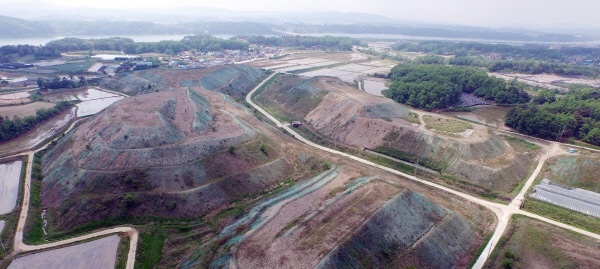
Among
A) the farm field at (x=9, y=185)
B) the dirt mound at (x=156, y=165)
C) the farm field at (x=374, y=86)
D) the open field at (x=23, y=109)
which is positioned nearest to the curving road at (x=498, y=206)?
the dirt mound at (x=156, y=165)

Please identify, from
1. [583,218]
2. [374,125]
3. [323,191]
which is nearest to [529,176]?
[583,218]

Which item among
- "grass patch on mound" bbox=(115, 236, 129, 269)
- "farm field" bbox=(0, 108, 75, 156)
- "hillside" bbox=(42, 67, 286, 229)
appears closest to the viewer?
"grass patch on mound" bbox=(115, 236, 129, 269)

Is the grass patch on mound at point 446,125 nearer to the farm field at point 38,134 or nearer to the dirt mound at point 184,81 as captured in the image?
the dirt mound at point 184,81

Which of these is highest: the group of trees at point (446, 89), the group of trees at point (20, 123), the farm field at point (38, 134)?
the group of trees at point (446, 89)

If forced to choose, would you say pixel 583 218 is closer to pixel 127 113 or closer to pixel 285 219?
pixel 285 219

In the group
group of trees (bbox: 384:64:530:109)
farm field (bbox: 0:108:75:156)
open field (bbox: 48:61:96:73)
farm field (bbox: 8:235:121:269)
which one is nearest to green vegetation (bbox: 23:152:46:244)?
farm field (bbox: 8:235:121:269)

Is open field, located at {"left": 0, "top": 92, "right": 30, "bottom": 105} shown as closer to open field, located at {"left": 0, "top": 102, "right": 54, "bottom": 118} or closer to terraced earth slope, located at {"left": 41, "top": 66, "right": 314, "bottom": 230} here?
open field, located at {"left": 0, "top": 102, "right": 54, "bottom": 118}
